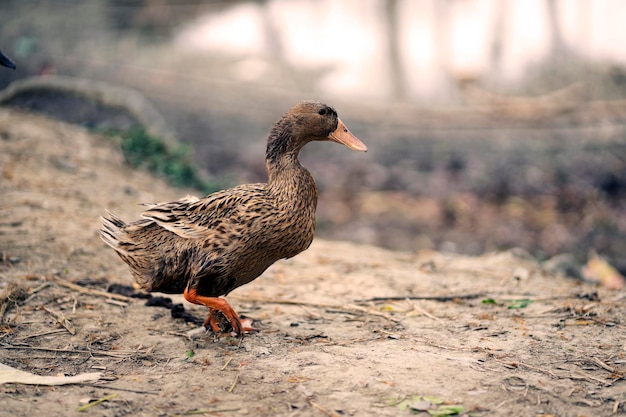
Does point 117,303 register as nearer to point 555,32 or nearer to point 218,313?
point 218,313

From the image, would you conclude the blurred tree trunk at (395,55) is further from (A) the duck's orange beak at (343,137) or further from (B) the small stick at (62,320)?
(B) the small stick at (62,320)

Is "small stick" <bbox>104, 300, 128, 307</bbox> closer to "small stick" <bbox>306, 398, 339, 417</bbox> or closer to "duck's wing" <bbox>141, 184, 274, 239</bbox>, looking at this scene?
"duck's wing" <bbox>141, 184, 274, 239</bbox>

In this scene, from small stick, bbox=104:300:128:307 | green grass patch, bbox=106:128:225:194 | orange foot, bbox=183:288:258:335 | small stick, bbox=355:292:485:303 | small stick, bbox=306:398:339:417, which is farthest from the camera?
green grass patch, bbox=106:128:225:194

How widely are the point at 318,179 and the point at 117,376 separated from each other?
6403 mm

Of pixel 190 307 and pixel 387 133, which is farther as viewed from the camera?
pixel 387 133

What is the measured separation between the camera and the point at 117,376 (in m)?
3.60

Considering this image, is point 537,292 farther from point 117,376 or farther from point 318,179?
point 318,179

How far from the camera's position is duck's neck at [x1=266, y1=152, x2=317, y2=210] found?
405cm

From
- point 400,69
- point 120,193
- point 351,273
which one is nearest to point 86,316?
point 351,273

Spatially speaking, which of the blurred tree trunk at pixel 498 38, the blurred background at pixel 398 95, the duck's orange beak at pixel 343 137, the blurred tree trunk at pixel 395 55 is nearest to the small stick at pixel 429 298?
the duck's orange beak at pixel 343 137

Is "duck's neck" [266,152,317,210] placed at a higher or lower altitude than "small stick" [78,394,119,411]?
higher

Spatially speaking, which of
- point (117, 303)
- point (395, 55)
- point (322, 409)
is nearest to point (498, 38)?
point (395, 55)

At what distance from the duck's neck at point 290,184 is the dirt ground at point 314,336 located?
812mm

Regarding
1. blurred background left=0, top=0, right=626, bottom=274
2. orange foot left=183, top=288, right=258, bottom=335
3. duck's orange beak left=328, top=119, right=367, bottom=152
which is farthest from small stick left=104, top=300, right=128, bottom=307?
blurred background left=0, top=0, right=626, bottom=274
